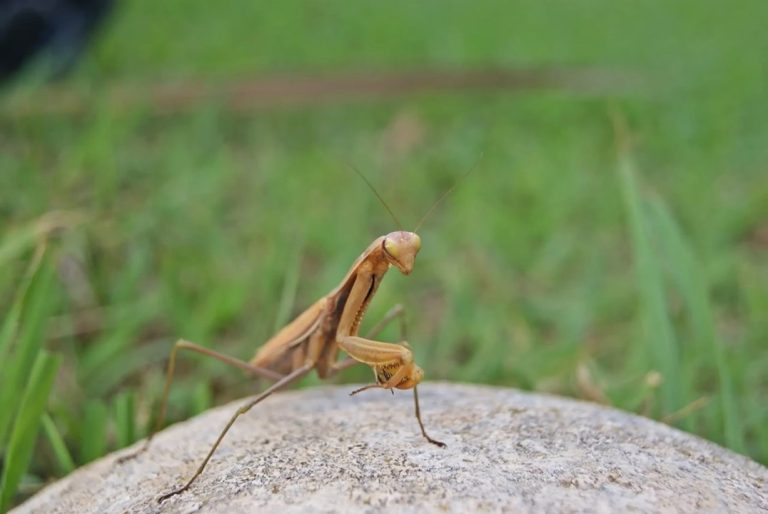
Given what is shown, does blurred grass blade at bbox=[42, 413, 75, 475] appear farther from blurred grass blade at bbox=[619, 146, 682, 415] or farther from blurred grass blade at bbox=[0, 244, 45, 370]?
blurred grass blade at bbox=[619, 146, 682, 415]

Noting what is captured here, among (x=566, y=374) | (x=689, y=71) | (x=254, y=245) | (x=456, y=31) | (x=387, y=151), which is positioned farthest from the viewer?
(x=456, y=31)

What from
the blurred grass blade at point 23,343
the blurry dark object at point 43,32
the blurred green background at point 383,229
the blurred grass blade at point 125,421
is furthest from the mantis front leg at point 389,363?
the blurry dark object at point 43,32

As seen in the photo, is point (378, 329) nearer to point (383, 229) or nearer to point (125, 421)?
point (125, 421)

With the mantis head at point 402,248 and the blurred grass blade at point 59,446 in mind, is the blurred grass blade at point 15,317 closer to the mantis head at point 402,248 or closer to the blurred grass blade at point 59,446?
the blurred grass blade at point 59,446

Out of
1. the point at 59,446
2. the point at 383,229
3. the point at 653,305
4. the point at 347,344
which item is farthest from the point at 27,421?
the point at 383,229

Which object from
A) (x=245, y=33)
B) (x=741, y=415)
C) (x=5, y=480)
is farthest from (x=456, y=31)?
(x=5, y=480)

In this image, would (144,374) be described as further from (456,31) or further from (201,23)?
(456,31)

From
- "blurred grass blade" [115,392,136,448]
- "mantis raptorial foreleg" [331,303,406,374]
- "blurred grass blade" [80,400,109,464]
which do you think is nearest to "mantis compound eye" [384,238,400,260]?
"mantis raptorial foreleg" [331,303,406,374]
